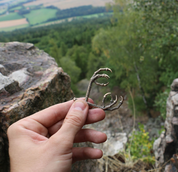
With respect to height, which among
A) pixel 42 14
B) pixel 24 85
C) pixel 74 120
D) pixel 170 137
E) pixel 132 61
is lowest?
pixel 132 61

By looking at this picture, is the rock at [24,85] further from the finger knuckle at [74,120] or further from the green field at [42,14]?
the green field at [42,14]

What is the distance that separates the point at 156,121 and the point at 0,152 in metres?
11.6

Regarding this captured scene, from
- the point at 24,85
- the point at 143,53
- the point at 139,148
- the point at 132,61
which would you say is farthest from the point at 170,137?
the point at 132,61

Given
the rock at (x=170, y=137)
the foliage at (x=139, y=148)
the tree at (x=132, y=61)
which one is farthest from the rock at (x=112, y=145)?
the tree at (x=132, y=61)

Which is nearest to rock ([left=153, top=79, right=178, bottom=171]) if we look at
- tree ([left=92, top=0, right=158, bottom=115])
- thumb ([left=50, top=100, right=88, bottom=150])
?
thumb ([left=50, top=100, right=88, bottom=150])

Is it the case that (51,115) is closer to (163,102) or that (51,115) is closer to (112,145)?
(112,145)

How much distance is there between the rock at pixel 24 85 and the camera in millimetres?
1955

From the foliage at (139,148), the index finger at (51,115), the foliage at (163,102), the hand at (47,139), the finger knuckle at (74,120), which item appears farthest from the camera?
the foliage at (163,102)

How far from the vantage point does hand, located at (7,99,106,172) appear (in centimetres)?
141

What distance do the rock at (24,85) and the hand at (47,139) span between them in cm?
37

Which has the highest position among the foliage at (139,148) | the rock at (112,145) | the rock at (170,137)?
the rock at (170,137)

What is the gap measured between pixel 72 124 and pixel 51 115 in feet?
1.40

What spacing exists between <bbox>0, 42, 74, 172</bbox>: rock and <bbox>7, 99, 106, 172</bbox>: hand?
370mm

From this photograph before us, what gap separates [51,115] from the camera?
191 cm
